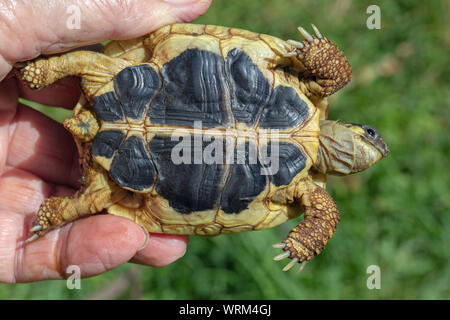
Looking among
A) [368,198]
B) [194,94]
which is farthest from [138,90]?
[368,198]

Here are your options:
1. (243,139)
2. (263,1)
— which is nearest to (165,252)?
(243,139)

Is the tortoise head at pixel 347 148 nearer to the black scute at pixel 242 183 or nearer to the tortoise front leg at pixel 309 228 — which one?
the tortoise front leg at pixel 309 228

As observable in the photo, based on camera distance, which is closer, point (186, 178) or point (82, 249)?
point (186, 178)

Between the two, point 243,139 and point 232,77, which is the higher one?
point 232,77

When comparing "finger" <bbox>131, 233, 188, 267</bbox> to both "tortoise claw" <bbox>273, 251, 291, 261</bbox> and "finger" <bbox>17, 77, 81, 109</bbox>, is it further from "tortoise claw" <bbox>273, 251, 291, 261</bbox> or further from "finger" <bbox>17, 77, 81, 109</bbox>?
"finger" <bbox>17, 77, 81, 109</bbox>

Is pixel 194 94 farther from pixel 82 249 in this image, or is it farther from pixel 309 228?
pixel 82 249
